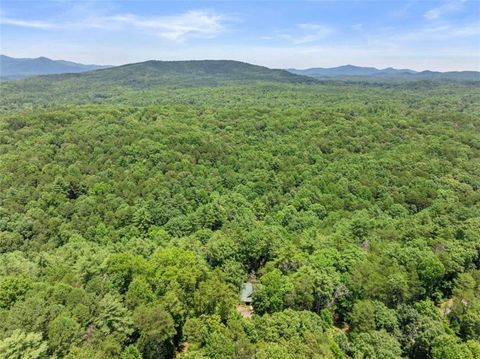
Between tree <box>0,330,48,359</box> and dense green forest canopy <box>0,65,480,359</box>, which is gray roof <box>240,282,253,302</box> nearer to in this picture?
dense green forest canopy <box>0,65,480,359</box>

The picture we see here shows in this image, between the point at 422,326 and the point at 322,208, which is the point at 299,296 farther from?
the point at 322,208

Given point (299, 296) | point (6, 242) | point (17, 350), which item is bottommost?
point (6, 242)

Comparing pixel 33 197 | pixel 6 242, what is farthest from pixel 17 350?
pixel 33 197

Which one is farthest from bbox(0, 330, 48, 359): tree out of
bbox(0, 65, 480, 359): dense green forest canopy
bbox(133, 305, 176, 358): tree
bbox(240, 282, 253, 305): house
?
bbox(240, 282, 253, 305): house

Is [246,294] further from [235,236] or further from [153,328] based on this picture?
[153,328]

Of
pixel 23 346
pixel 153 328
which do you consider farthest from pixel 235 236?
pixel 23 346

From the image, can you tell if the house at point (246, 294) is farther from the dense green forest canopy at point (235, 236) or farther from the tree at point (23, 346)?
the tree at point (23, 346)

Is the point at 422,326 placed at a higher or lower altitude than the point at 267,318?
lower
